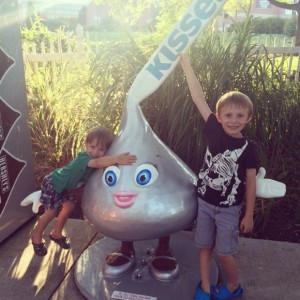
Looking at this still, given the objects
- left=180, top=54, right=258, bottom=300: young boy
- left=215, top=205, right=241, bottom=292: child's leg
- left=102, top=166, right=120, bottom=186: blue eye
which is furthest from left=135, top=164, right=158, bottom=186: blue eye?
left=215, top=205, right=241, bottom=292: child's leg

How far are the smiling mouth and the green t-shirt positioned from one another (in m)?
0.38

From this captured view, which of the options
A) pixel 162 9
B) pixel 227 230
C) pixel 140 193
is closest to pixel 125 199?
pixel 140 193

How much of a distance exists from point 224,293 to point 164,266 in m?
0.40

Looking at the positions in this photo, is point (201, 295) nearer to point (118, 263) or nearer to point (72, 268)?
point (118, 263)

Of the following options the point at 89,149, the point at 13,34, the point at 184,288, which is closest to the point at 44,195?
the point at 89,149

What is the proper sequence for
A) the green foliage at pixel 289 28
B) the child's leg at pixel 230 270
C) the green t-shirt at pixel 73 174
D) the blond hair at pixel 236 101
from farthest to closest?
the green foliage at pixel 289 28 < the green t-shirt at pixel 73 174 < the child's leg at pixel 230 270 < the blond hair at pixel 236 101

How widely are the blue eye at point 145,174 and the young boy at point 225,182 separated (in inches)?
11.5

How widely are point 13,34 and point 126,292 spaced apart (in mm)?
2023

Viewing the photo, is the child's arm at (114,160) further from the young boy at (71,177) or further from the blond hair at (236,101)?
the blond hair at (236,101)

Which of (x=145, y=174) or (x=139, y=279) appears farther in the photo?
(x=139, y=279)

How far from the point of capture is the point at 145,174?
2.30m

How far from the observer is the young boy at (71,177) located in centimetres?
245

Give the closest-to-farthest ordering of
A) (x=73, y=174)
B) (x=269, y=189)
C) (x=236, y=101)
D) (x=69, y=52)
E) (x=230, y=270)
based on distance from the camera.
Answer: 1. (x=236, y=101)
2. (x=269, y=189)
3. (x=230, y=270)
4. (x=73, y=174)
5. (x=69, y=52)

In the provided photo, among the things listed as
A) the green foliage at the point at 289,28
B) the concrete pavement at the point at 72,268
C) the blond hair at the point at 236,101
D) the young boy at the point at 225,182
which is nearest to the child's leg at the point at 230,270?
the young boy at the point at 225,182
